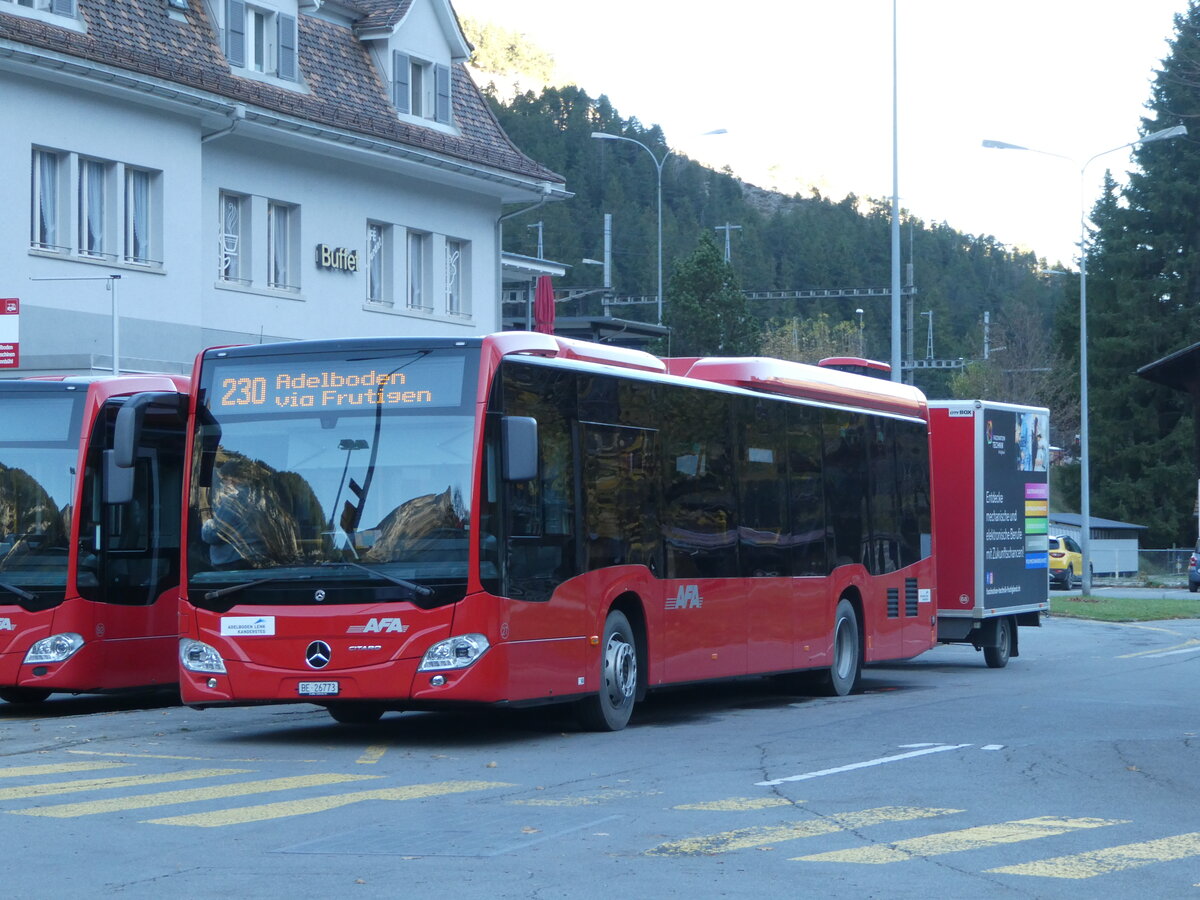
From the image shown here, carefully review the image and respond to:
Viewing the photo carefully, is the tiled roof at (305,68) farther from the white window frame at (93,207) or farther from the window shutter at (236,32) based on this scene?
the white window frame at (93,207)

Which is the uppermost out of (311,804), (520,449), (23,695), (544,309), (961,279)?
(961,279)

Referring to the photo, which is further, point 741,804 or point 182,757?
point 182,757

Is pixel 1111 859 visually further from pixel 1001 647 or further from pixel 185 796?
pixel 1001 647

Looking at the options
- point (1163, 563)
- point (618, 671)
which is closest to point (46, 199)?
point (618, 671)

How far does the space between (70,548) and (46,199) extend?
11.8 meters

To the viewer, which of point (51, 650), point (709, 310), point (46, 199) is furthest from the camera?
point (709, 310)

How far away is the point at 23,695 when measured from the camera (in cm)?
1728

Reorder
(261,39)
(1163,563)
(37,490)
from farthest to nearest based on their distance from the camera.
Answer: (1163,563) → (261,39) → (37,490)

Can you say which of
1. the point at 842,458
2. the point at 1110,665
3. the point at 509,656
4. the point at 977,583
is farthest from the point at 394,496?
the point at 1110,665

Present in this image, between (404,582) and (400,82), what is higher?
(400,82)

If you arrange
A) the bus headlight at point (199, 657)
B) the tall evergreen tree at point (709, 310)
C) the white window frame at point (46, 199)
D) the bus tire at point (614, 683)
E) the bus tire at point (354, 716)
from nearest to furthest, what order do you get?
the bus headlight at point (199, 657), the bus tire at point (614, 683), the bus tire at point (354, 716), the white window frame at point (46, 199), the tall evergreen tree at point (709, 310)

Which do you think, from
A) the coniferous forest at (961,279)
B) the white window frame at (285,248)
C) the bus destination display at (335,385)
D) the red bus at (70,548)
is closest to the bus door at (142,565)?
the red bus at (70,548)

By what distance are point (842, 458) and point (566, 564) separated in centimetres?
593

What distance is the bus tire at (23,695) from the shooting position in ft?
55.7
